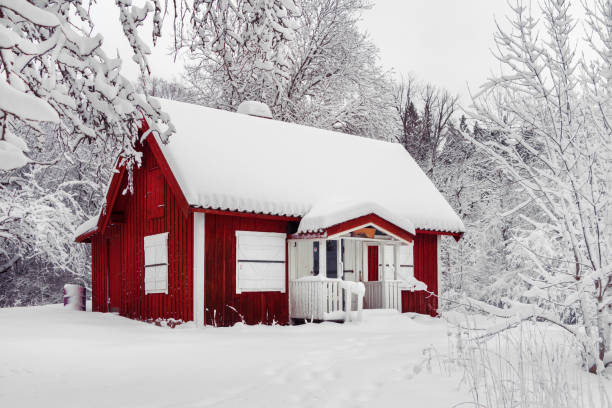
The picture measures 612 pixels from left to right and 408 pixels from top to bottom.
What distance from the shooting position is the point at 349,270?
1605 cm

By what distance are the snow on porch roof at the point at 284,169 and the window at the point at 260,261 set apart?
0.76m

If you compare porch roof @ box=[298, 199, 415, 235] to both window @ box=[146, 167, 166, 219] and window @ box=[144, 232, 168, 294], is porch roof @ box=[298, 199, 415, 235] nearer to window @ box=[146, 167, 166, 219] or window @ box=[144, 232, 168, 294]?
window @ box=[144, 232, 168, 294]

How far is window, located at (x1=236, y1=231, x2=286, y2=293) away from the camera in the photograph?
44.5ft

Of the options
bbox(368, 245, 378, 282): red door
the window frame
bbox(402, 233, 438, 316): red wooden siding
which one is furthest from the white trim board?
bbox(402, 233, 438, 316): red wooden siding

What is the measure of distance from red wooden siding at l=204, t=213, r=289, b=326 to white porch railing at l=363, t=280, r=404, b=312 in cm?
270

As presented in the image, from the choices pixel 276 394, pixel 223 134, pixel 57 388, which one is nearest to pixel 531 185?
pixel 276 394

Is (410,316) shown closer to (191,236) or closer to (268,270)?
(268,270)

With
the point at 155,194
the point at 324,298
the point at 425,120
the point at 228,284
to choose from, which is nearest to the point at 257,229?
the point at 228,284

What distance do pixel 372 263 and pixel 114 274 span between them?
6973 mm

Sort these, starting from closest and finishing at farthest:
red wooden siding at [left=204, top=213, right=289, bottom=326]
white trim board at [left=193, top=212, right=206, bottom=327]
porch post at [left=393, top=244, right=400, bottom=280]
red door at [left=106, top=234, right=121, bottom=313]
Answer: white trim board at [left=193, top=212, right=206, bottom=327] → red wooden siding at [left=204, top=213, right=289, bottom=326] → porch post at [left=393, top=244, right=400, bottom=280] → red door at [left=106, top=234, right=121, bottom=313]

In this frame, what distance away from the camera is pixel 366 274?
16.0 metres

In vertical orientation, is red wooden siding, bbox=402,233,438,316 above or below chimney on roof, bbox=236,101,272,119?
below

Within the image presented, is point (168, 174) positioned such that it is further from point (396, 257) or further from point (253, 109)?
point (396, 257)

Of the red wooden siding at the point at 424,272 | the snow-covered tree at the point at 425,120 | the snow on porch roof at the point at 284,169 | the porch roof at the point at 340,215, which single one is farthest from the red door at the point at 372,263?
the snow-covered tree at the point at 425,120
